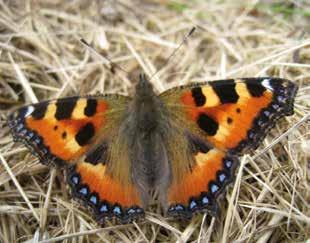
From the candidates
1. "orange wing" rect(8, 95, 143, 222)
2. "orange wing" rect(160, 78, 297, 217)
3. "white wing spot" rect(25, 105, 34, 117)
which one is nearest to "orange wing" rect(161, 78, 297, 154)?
"orange wing" rect(160, 78, 297, 217)

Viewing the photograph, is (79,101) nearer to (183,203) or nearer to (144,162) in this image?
(144,162)

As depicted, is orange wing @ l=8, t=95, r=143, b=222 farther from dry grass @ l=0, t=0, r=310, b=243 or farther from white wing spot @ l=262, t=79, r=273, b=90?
white wing spot @ l=262, t=79, r=273, b=90

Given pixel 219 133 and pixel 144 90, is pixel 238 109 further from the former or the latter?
pixel 144 90

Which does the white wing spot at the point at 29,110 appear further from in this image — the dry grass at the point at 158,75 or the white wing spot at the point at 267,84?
the white wing spot at the point at 267,84

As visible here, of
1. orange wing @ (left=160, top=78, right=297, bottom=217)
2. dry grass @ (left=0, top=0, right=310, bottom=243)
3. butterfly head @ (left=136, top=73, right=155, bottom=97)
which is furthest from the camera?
butterfly head @ (left=136, top=73, right=155, bottom=97)

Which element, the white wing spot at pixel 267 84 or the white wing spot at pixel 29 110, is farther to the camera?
the white wing spot at pixel 29 110

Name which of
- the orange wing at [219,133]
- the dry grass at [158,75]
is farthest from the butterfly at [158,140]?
the dry grass at [158,75]
